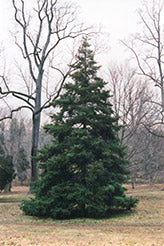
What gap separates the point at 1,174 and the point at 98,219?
41.1 feet

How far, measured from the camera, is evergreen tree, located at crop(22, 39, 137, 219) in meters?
10.5

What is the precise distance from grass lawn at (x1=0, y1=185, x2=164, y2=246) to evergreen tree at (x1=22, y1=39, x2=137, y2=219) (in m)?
A: 0.61

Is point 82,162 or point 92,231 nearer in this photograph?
point 92,231

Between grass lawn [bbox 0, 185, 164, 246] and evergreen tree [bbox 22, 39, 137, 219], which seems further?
evergreen tree [bbox 22, 39, 137, 219]

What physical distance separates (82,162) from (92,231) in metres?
3.51

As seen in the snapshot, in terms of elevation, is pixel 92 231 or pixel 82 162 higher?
pixel 82 162

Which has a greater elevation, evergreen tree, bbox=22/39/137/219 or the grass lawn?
evergreen tree, bbox=22/39/137/219

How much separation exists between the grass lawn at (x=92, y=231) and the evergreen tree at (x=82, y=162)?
61 cm

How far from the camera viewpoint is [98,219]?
10297 mm

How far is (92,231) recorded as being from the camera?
800cm

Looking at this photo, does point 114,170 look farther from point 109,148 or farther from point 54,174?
point 54,174

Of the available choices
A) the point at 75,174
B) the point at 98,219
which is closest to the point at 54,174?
the point at 75,174

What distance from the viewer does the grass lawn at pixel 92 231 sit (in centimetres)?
645

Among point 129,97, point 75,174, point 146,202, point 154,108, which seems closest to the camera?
point 75,174
